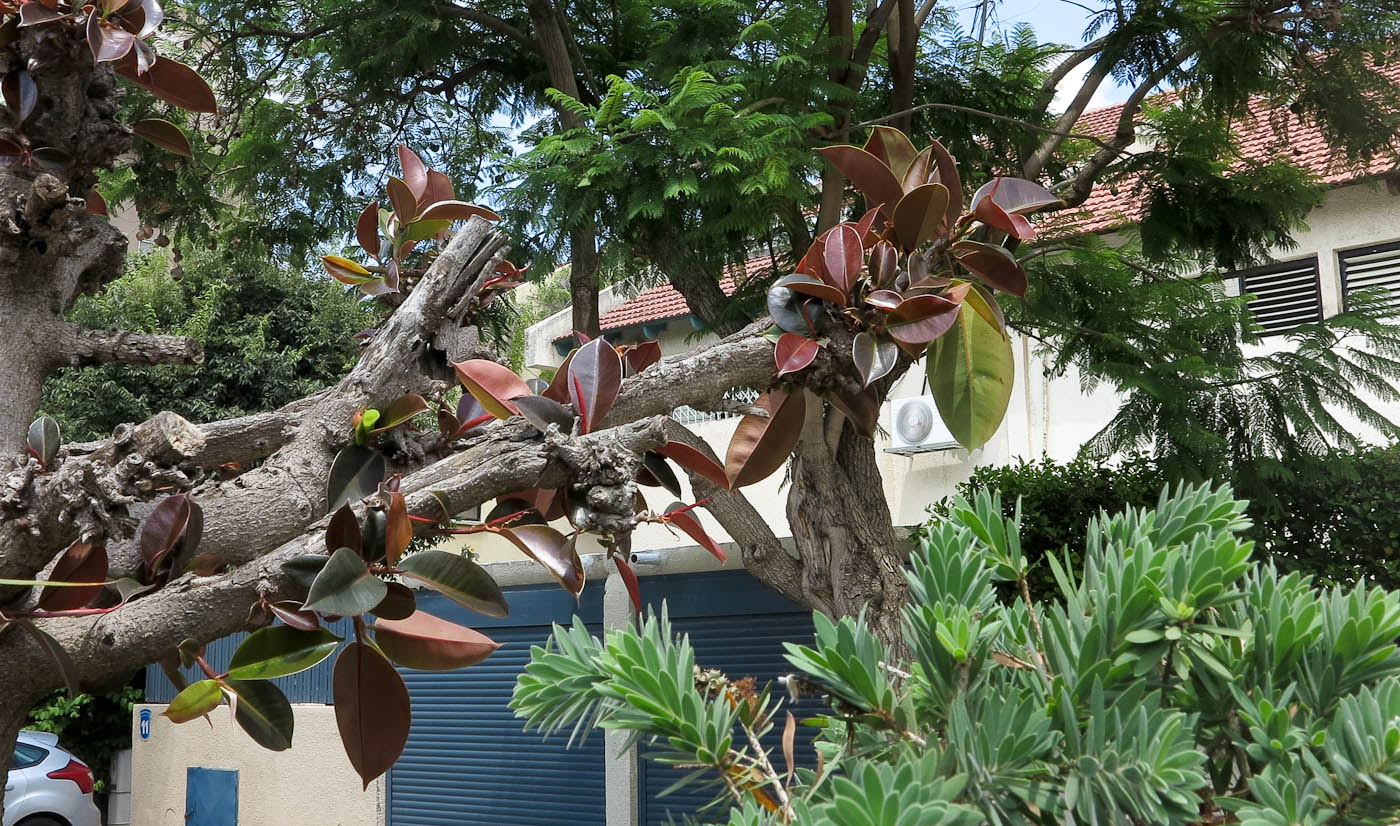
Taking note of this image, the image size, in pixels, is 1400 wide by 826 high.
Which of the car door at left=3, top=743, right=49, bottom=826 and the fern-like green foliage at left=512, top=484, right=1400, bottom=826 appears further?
the car door at left=3, top=743, right=49, bottom=826

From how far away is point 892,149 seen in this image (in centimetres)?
167

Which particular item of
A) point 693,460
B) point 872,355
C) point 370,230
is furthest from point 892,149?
point 370,230

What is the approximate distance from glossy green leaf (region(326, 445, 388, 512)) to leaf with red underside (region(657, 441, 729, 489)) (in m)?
0.37

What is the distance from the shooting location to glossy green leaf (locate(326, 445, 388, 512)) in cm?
139

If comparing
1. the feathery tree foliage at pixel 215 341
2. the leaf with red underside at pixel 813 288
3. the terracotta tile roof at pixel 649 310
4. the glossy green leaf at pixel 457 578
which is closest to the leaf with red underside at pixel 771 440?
the leaf with red underside at pixel 813 288

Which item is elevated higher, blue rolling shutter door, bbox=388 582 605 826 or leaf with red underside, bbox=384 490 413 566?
leaf with red underside, bbox=384 490 413 566

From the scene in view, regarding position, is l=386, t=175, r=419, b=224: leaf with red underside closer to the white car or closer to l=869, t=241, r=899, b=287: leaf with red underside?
l=869, t=241, r=899, b=287: leaf with red underside

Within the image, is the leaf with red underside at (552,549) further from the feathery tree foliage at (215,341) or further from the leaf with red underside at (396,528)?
the feathery tree foliage at (215,341)

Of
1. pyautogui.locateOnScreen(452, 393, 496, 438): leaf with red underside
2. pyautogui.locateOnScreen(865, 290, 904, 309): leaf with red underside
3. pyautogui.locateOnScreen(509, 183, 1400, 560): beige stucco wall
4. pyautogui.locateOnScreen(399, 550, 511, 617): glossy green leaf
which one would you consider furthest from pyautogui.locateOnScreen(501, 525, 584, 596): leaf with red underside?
pyautogui.locateOnScreen(509, 183, 1400, 560): beige stucco wall

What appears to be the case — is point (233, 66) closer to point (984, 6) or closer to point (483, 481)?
point (984, 6)

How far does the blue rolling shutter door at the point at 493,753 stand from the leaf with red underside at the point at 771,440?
26.4 ft

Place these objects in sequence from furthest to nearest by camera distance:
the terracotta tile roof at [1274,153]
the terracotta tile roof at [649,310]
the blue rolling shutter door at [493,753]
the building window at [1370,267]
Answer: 1. the terracotta tile roof at [649,310]
2. the blue rolling shutter door at [493,753]
3. the building window at [1370,267]
4. the terracotta tile roof at [1274,153]

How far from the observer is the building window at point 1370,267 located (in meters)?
9.14

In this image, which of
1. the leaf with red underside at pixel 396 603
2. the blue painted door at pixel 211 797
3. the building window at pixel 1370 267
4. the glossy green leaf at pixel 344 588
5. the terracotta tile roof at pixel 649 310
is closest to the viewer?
the glossy green leaf at pixel 344 588
